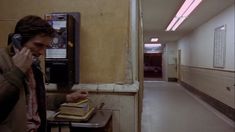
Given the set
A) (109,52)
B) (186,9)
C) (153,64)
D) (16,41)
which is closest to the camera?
(16,41)

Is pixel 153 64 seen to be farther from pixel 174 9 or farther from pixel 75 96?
pixel 75 96

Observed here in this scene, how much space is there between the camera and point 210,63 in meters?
6.58

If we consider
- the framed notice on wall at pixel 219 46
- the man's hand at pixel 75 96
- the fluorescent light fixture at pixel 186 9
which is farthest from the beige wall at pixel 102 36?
the framed notice on wall at pixel 219 46

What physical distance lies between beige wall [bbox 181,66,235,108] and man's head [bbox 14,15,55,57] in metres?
4.62

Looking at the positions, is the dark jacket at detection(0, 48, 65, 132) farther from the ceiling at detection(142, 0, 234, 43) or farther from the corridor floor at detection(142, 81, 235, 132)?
the ceiling at detection(142, 0, 234, 43)

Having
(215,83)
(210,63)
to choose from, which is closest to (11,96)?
(215,83)

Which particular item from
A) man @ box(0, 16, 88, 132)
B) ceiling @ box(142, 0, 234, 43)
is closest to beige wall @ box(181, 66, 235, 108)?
ceiling @ box(142, 0, 234, 43)

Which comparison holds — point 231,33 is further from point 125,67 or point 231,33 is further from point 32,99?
point 32,99

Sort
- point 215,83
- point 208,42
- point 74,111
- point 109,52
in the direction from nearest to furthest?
1. point 74,111
2. point 109,52
3. point 215,83
4. point 208,42

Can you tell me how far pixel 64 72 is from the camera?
1.89 meters

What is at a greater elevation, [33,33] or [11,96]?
[33,33]

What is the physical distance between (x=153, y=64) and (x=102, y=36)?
18.9 m

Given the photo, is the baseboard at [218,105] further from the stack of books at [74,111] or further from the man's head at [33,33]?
the man's head at [33,33]

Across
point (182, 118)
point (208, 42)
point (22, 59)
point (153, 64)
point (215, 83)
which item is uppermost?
point (208, 42)
